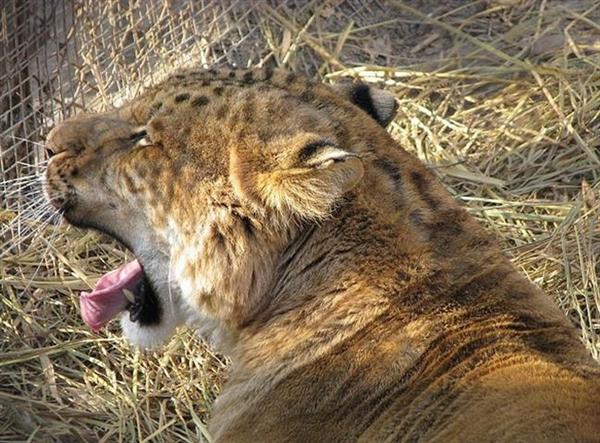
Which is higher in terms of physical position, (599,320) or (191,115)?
(191,115)

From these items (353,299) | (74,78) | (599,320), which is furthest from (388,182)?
(74,78)

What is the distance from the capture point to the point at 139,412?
486 cm

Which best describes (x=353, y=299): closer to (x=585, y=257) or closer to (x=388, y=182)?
(x=388, y=182)

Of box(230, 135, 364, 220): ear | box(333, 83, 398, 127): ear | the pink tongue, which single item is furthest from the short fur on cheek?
box(333, 83, 398, 127): ear

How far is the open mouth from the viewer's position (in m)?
3.82

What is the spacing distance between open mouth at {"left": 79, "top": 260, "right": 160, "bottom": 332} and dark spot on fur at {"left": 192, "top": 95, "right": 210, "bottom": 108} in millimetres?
590

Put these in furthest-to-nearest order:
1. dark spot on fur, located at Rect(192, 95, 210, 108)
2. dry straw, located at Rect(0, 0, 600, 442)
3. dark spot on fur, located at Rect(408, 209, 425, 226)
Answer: dry straw, located at Rect(0, 0, 600, 442)
dark spot on fur, located at Rect(192, 95, 210, 108)
dark spot on fur, located at Rect(408, 209, 425, 226)

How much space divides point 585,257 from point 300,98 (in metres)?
2.11

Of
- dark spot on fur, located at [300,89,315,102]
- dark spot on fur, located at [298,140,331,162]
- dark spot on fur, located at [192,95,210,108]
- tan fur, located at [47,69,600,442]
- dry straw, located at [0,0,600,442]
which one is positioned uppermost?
dark spot on fur, located at [192,95,210,108]

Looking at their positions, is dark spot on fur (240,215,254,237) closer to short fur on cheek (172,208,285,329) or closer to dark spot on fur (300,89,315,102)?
short fur on cheek (172,208,285,329)

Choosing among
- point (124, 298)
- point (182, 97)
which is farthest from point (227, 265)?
point (124, 298)

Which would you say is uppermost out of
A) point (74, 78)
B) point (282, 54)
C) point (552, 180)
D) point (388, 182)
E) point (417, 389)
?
point (388, 182)

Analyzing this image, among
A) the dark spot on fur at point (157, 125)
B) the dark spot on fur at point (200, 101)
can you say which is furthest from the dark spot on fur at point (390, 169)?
the dark spot on fur at point (157, 125)

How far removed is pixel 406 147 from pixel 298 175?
3.04 metres
